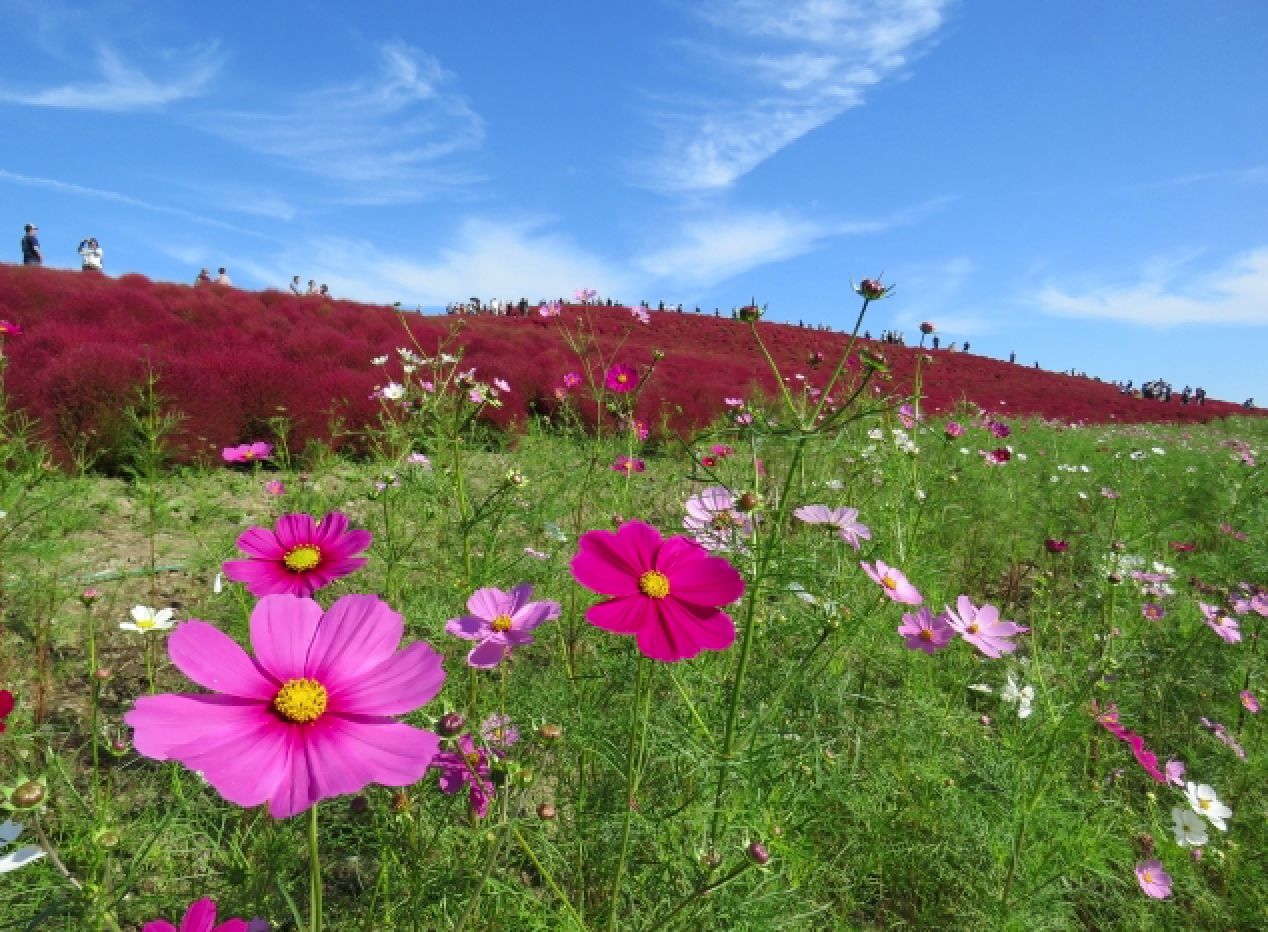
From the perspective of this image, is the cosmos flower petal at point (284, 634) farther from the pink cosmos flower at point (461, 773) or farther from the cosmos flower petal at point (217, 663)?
the pink cosmos flower at point (461, 773)

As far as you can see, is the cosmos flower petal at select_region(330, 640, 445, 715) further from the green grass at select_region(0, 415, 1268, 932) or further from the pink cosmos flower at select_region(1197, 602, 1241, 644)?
the pink cosmos flower at select_region(1197, 602, 1241, 644)

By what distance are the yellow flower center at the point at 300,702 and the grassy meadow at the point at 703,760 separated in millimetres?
93

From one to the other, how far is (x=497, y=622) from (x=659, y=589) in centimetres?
24

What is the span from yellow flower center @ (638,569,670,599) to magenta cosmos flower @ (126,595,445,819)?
26 centimetres

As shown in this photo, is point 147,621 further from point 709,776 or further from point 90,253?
point 90,253

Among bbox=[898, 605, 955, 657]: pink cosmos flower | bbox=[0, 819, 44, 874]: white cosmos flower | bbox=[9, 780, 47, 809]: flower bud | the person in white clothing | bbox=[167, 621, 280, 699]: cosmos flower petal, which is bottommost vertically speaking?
bbox=[0, 819, 44, 874]: white cosmos flower

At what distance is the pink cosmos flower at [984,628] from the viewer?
1242 millimetres

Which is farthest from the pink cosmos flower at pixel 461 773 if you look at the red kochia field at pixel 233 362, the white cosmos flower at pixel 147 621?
the red kochia field at pixel 233 362

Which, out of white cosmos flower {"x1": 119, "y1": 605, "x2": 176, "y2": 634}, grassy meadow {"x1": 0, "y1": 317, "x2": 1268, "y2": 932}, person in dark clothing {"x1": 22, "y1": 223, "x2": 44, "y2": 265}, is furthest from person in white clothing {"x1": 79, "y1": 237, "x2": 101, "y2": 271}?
white cosmos flower {"x1": 119, "y1": 605, "x2": 176, "y2": 634}

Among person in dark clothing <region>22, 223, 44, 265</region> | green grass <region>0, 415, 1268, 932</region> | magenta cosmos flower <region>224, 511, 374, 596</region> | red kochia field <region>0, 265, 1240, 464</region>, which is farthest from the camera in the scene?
person in dark clothing <region>22, 223, 44, 265</region>

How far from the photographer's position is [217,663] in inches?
19.0

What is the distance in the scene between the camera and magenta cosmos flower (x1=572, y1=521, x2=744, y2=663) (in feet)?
2.10

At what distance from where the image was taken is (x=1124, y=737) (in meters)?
1.14

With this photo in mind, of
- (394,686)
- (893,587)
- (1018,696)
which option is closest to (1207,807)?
(1018,696)
